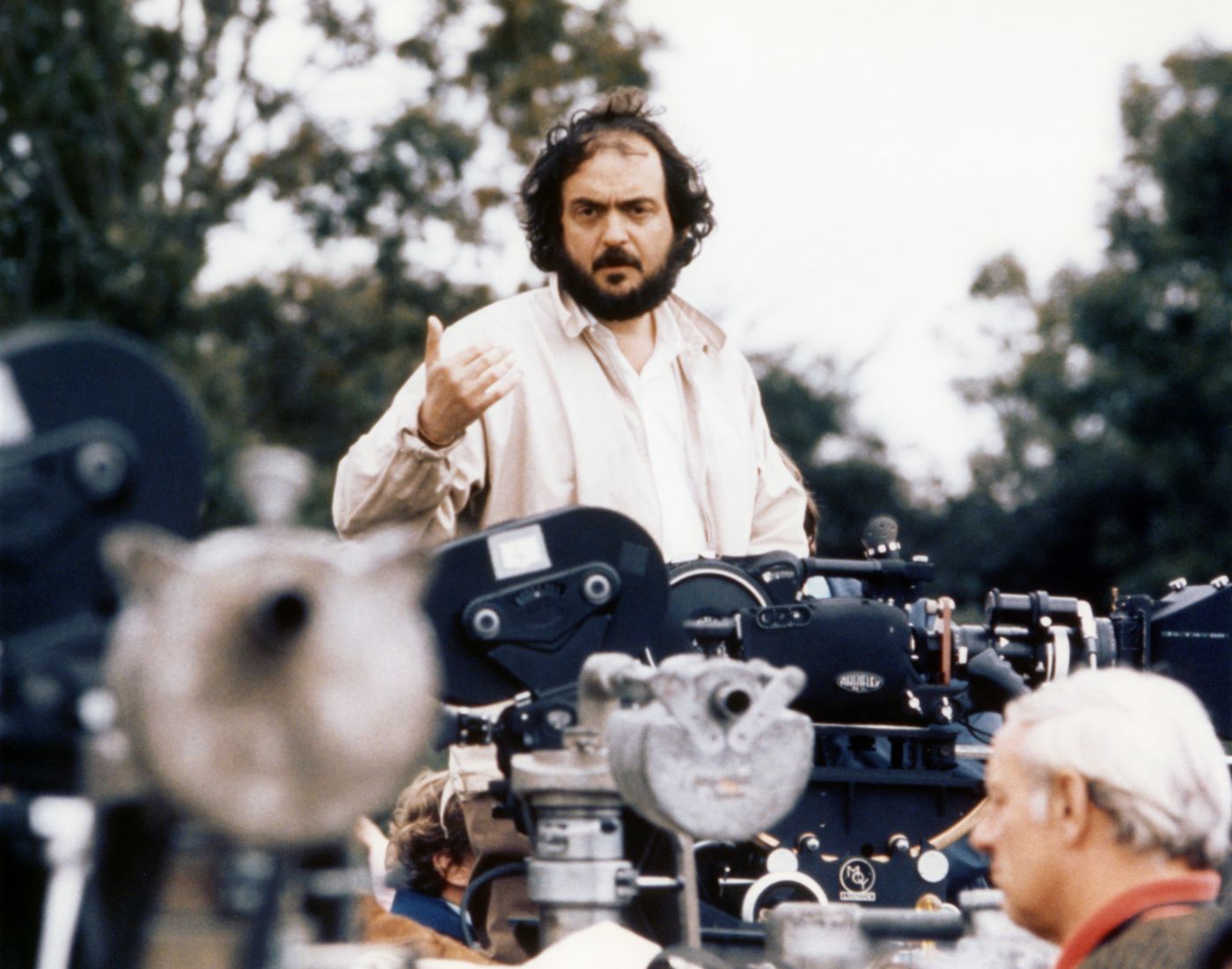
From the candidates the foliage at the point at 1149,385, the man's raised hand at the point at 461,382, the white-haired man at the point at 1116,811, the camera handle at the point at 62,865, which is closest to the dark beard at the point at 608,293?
the man's raised hand at the point at 461,382

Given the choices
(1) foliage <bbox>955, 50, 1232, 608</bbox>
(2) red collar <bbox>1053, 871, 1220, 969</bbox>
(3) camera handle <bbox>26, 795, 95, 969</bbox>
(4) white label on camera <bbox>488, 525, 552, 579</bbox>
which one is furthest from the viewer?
(1) foliage <bbox>955, 50, 1232, 608</bbox>

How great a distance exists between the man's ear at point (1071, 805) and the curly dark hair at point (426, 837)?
80.6 inches

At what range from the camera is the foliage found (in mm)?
23172

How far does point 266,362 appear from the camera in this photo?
17.8 m

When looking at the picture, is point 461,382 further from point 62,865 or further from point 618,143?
point 62,865

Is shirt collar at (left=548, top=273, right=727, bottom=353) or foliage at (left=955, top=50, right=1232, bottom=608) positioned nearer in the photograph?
shirt collar at (left=548, top=273, right=727, bottom=353)

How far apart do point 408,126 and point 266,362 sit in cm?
247

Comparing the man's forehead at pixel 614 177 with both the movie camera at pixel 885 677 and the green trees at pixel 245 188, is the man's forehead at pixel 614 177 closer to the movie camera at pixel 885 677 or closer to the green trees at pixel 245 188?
the movie camera at pixel 885 677

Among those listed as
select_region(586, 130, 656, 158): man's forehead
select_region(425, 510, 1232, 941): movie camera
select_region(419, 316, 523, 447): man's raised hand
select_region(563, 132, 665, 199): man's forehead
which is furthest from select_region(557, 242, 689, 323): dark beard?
select_region(419, 316, 523, 447): man's raised hand

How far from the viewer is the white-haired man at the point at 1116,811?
2387 millimetres

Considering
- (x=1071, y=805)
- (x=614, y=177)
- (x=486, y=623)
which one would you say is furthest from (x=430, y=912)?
(x=1071, y=805)

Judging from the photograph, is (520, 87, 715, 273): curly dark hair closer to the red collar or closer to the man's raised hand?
the man's raised hand

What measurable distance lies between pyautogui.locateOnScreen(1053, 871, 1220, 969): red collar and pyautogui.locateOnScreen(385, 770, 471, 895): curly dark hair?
2.08m

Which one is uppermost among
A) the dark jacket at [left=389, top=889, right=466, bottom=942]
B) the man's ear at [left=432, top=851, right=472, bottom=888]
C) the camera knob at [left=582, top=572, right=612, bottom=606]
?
the camera knob at [left=582, top=572, right=612, bottom=606]
